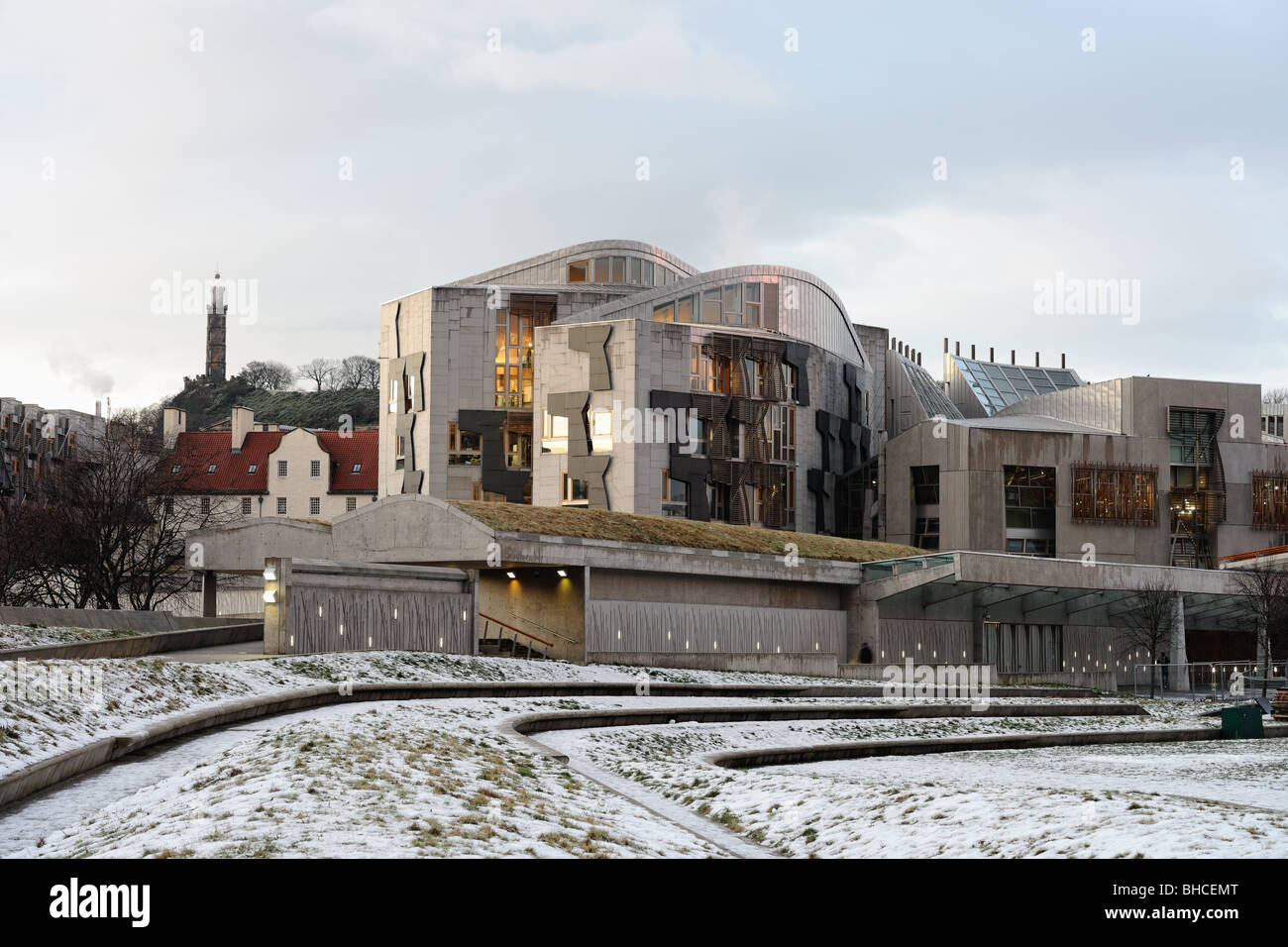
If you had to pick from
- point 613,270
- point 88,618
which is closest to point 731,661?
point 88,618

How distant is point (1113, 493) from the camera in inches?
3162

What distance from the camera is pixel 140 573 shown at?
58.6 meters

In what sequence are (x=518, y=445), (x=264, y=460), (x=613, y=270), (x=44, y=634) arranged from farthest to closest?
(x=264, y=460) → (x=613, y=270) → (x=518, y=445) → (x=44, y=634)

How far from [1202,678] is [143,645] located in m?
46.7

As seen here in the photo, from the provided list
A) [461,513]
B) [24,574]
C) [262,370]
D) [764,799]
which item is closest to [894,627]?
[461,513]

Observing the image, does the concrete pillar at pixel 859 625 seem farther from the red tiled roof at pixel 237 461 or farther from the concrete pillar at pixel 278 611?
the red tiled roof at pixel 237 461

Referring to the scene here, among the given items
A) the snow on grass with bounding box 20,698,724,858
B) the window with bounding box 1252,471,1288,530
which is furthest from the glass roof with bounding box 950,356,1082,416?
the snow on grass with bounding box 20,698,724,858

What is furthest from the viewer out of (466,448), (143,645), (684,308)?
(466,448)

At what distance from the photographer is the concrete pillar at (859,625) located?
57156 mm

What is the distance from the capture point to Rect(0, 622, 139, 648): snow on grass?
31500 mm

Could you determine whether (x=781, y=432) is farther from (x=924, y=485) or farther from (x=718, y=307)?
(x=924, y=485)

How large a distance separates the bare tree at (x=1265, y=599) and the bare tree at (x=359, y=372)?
419ft
